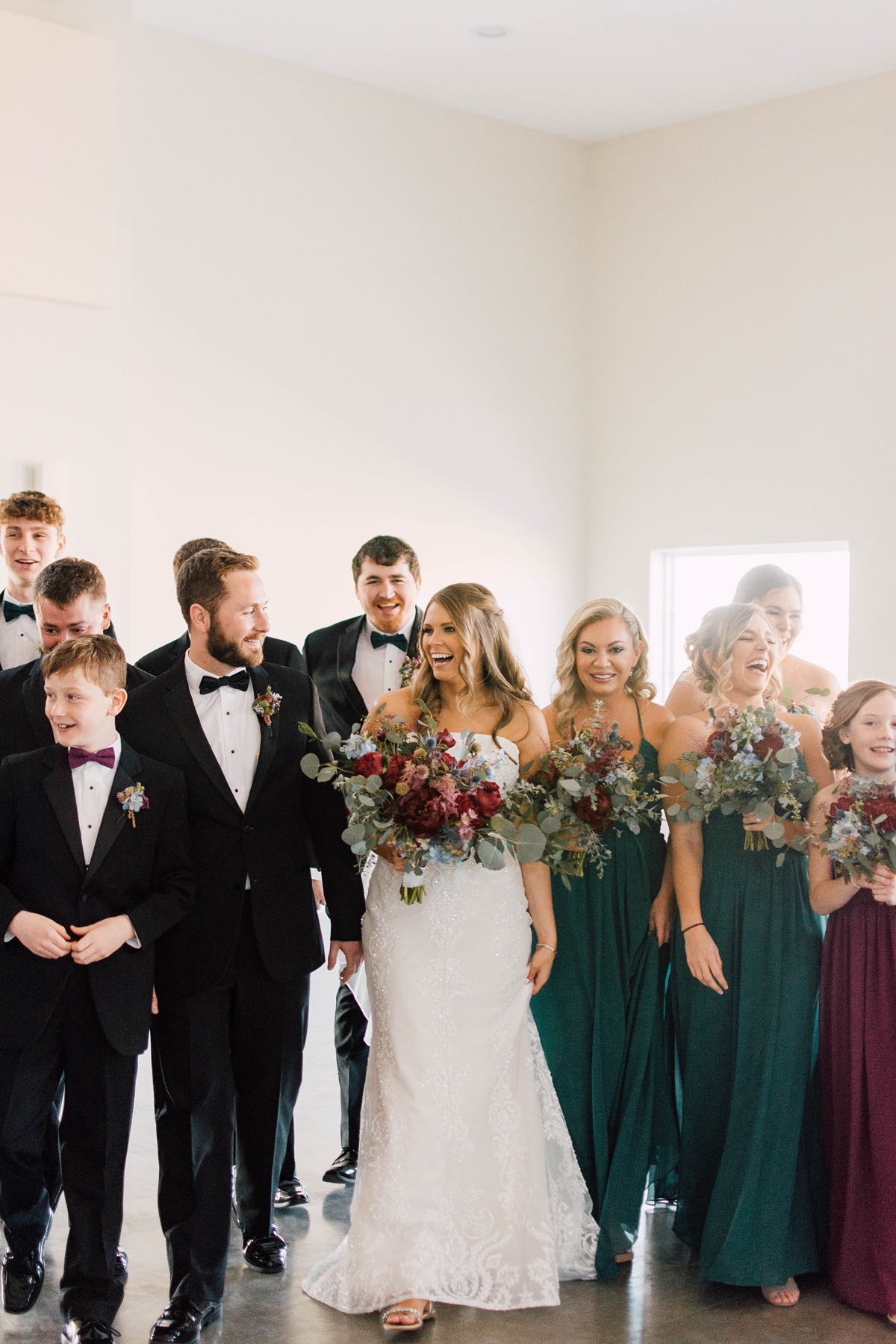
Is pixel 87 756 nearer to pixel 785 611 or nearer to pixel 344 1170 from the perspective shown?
pixel 344 1170

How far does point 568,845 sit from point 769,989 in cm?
68

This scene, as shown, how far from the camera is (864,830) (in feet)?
12.0

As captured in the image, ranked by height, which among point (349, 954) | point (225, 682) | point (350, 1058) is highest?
point (225, 682)

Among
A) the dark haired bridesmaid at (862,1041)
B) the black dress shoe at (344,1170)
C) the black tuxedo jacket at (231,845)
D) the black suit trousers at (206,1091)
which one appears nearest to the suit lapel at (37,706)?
the black tuxedo jacket at (231,845)

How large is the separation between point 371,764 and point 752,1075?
1395 mm

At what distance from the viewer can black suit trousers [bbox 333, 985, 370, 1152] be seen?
4.88 m

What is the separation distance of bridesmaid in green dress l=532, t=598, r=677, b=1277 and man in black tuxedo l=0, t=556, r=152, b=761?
4.69 feet

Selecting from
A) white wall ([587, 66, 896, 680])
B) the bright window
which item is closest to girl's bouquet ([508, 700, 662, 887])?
the bright window

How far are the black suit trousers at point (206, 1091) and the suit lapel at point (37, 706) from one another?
78 cm

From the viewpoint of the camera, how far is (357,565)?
536 cm

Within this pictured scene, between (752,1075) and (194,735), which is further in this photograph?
(752,1075)

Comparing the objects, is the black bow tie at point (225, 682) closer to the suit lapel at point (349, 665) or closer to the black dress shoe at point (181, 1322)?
the suit lapel at point (349, 665)

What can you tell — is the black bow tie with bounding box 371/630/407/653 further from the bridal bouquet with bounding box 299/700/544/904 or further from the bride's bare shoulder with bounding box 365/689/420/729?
the bridal bouquet with bounding box 299/700/544/904

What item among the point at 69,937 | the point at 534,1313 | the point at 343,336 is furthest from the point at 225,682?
the point at 343,336
